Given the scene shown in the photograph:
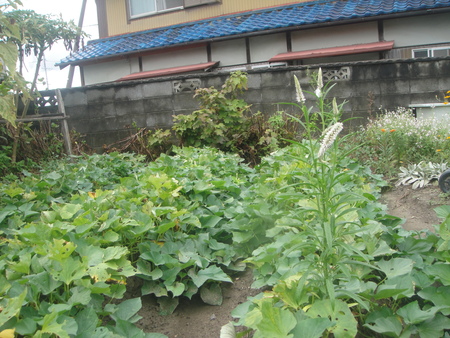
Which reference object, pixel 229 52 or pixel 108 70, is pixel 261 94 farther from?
pixel 108 70

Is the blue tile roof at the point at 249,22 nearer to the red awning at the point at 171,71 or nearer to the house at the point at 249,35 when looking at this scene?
the house at the point at 249,35

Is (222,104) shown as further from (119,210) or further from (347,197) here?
(347,197)

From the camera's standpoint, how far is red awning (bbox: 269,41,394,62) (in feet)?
26.4

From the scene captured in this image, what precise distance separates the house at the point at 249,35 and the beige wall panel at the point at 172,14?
0.08 ft

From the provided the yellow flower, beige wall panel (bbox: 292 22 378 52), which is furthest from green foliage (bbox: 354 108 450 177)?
beige wall panel (bbox: 292 22 378 52)

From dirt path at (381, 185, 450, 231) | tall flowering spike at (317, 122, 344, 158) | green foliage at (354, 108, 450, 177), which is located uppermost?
tall flowering spike at (317, 122, 344, 158)

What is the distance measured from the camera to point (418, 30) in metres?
8.16

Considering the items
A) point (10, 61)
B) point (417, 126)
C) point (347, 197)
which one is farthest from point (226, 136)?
point (347, 197)

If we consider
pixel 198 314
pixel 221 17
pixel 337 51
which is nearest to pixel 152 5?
pixel 221 17

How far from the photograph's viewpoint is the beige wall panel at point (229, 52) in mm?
9547

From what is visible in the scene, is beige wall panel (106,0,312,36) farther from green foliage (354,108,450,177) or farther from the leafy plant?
the leafy plant

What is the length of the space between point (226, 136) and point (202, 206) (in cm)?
303

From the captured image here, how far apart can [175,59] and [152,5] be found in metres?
2.47

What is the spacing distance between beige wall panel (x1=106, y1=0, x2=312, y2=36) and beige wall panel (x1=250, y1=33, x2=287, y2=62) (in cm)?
161
